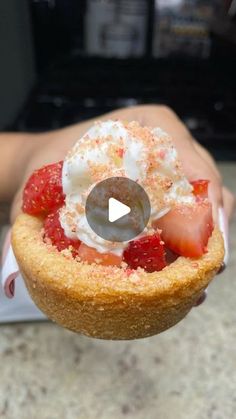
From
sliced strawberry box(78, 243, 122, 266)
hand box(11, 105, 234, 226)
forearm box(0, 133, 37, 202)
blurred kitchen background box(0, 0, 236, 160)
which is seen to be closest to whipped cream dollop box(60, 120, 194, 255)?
sliced strawberry box(78, 243, 122, 266)

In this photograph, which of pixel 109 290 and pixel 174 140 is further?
pixel 174 140

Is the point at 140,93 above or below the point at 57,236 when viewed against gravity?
below

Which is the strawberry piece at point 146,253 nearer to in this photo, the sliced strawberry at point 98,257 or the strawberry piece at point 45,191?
the sliced strawberry at point 98,257

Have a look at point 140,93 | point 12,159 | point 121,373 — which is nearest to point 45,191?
point 121,373

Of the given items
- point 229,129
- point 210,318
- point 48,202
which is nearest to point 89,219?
point 48,202

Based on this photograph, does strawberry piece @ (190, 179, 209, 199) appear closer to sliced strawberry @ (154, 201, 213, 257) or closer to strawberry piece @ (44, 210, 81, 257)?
sliced strawberry @ (154, 201, 213, 257)

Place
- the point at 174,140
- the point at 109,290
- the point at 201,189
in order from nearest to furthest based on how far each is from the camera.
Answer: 1. the point at 109,290
2. the point at 201,189
3. the point at 174,140

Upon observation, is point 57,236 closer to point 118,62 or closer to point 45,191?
point 45,191
